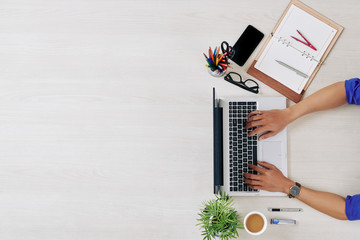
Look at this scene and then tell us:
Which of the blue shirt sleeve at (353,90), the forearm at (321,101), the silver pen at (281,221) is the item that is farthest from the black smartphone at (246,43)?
the silver pen at (281,221)

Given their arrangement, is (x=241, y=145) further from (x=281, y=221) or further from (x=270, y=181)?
(x=281, y=221)

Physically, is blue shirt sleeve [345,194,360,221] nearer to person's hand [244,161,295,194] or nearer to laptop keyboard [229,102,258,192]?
person's hand [244,161,295,194]

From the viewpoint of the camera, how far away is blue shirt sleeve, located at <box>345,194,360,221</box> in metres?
1.13

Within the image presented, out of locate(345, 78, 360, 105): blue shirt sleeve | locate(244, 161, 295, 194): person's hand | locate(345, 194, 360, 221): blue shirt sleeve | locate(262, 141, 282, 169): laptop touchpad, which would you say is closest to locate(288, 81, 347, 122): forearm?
locate(345, 78, 360, 105): blue shirt sleeve

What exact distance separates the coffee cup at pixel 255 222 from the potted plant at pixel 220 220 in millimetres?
34

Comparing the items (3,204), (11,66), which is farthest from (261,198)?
(11,66)

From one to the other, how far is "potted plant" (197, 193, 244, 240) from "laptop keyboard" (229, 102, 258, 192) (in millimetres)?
97

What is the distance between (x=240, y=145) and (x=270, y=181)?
18 centimetres

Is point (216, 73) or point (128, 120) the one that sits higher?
point (216, 73)

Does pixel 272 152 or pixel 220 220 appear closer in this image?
pixel 220 220

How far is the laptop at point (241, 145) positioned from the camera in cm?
122

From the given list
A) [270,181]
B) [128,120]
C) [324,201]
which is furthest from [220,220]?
[128,120]

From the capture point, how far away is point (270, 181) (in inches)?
46.7

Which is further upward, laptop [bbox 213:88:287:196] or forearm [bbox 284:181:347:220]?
laptop [bbox 213:88:287:196]
